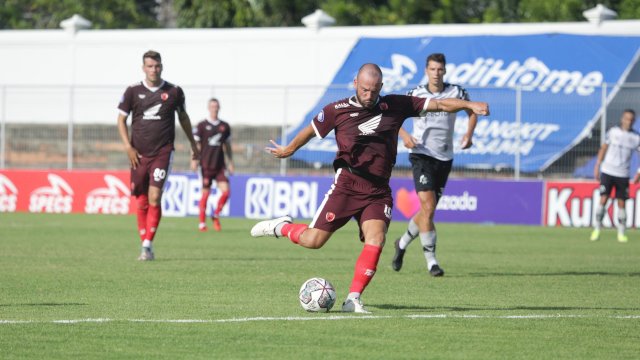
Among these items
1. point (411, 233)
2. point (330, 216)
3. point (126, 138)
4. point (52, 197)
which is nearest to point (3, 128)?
point (52, 197)

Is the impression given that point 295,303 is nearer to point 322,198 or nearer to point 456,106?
point 456,106

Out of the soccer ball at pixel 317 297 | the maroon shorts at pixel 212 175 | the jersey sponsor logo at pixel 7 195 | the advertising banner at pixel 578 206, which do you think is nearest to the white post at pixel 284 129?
the maroon shorts at pixel 212 175

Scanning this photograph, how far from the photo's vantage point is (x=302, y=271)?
14227mm

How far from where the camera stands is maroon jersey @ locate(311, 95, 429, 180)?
1018cm

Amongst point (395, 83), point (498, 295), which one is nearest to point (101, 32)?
point (395, 83)

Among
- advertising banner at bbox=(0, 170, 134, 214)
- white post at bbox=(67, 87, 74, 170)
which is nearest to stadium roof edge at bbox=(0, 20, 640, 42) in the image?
white post at bbox=(67, 87, 74, 170)

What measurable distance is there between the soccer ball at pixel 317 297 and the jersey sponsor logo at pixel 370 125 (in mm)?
1351

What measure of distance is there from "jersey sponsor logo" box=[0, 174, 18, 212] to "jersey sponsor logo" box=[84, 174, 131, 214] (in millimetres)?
1925

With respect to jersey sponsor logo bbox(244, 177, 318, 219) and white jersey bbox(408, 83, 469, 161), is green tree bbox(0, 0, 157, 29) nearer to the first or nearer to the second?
jersey sponsor logo bbox(244, 177, 318, 219)

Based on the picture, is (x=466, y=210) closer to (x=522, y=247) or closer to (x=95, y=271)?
(x=522, y=247)

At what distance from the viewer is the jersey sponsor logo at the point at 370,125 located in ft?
33.4

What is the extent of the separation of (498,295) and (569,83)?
64.4 feet

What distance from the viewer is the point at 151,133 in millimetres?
15133

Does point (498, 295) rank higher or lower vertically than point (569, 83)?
lower
